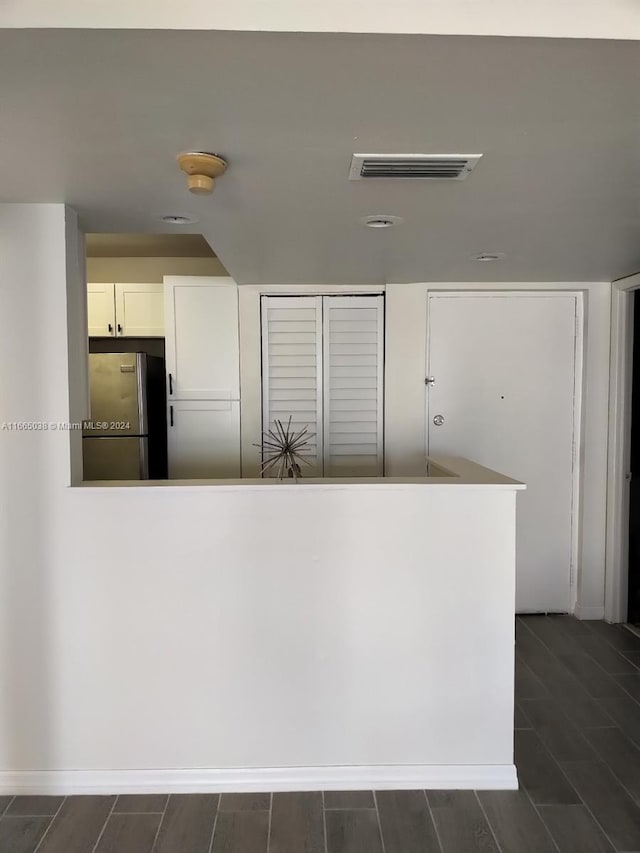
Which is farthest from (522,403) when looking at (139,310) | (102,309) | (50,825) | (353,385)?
(50,825)

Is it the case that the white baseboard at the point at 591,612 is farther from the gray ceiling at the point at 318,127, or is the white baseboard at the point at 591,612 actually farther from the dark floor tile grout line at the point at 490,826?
the gray ceiling at the point at 318,127

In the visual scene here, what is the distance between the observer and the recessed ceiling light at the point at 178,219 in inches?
77.6

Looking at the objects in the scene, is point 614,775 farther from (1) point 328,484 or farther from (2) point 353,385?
(2) point 353,385

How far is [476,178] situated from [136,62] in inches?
37.6

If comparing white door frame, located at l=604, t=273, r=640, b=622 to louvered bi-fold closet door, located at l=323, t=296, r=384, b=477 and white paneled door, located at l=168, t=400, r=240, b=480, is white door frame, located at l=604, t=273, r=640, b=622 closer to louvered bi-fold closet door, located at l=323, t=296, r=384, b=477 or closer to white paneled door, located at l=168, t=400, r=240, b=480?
louvered bi-fold closet door, located at l=323, t=296, r=384, b=477

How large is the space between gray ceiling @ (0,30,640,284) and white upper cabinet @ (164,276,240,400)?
3.88 feet

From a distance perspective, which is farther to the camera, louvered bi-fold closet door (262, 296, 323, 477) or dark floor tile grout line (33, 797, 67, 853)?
louvered bi-fold closet door (262, 296, 323, 477)

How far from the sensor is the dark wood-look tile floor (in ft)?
5.71

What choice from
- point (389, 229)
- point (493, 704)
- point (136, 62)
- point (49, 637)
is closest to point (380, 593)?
point (493, 704)

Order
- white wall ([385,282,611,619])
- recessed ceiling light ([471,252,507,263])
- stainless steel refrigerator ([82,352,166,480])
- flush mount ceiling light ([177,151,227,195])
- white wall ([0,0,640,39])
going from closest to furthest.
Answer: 1. white wall ([0,0,640,39])
2. flush mount ceiling light ([177,151,227,195])
3. recessed ceiling light ([471,252,507,263])
4. stainless steel refrigerator ([82,352,166,480])
5. white wall ([385,282,611,619])

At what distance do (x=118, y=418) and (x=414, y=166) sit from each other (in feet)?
7.85

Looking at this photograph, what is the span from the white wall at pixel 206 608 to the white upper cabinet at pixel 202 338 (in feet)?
4.71

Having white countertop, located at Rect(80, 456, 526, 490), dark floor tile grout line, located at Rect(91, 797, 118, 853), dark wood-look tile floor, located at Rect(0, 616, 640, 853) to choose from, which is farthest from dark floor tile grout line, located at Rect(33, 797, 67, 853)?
white countertop, located at Rect(80, 456, 526, 490)

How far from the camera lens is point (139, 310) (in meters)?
3.68
